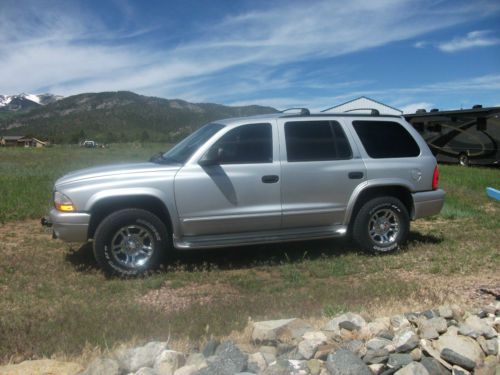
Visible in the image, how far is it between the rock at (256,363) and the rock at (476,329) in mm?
1520

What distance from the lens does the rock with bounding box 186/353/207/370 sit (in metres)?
3.52

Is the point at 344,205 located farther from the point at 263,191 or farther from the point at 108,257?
the point at 108,257

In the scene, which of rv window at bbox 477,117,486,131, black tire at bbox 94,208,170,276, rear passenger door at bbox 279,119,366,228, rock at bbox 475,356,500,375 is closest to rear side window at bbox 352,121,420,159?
rear passenger door at bbox 279,119,366,228

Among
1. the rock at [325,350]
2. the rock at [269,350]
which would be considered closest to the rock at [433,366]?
the rock at [325,350]

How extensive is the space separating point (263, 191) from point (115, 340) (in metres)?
2.97

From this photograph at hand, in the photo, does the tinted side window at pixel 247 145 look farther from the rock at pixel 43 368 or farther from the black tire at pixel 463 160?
the black tire at pixel 463 160

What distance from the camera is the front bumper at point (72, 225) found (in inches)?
241

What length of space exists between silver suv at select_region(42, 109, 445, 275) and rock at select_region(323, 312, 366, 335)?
8.16ft

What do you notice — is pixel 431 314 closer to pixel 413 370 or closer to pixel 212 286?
pixel 413 370

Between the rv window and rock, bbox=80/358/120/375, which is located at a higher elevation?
the rv window

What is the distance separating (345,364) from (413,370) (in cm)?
43

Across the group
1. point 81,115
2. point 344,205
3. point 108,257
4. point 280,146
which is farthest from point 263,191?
point 81,115

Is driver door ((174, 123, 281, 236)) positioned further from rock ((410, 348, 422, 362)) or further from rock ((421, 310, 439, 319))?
rock ((410, 348, 422, 362))

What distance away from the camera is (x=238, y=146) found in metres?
6.75
